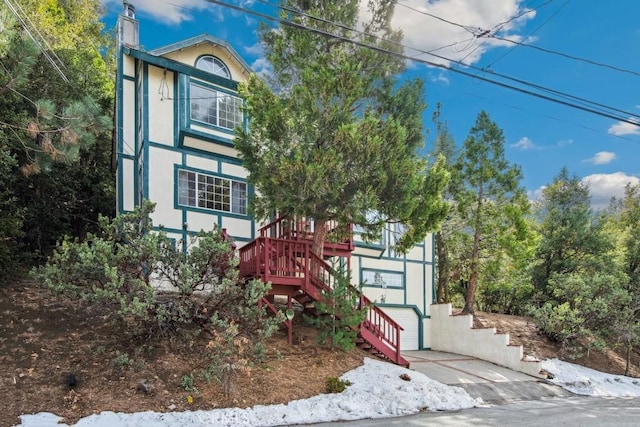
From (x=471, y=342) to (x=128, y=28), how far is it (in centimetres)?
1442

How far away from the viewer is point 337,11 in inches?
388

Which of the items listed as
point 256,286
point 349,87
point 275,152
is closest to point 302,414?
point 256,286

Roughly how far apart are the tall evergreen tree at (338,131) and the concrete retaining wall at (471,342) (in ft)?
16.6

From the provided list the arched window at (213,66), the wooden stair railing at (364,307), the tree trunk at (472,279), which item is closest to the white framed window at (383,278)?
the tree trunk at (472,279)

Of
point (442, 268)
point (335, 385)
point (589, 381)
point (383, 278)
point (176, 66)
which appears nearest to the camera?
point (335, 385)

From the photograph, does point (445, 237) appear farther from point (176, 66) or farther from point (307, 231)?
point (176, 66)

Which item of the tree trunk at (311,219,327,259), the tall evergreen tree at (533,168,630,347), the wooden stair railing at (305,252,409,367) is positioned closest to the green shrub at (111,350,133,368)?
the wooden stair railing at (305,252,409,367)

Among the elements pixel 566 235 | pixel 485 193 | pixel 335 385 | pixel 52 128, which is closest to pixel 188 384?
pixel 335 385

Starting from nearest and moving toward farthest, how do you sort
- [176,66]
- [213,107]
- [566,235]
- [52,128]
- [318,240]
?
1. [52,128]
2. [318,240]
3. [176,66]
4. [213,107]
5. [566,235]

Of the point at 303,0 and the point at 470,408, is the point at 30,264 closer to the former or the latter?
the point at 303,0

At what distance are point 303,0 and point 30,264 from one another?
10.2 metres

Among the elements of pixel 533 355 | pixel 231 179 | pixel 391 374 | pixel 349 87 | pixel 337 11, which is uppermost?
pixel 337 11

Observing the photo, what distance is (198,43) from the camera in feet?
43.3

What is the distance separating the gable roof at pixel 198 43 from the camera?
1266 centimetres
